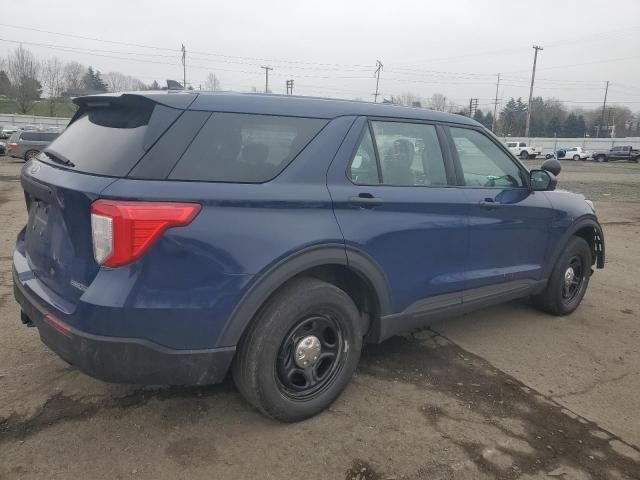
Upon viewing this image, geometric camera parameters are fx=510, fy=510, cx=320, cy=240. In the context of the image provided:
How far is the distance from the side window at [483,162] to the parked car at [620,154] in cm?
5336

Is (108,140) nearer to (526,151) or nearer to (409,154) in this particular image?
(409,154)

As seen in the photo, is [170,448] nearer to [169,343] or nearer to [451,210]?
[169,343]

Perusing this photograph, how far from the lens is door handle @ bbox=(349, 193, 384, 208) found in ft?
9.52

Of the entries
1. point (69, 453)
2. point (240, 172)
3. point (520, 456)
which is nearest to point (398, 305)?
point (520, 456)

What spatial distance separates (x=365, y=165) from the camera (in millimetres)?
3039

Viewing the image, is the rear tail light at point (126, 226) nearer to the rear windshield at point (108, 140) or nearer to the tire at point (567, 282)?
the rear windshield at point (108, 140)

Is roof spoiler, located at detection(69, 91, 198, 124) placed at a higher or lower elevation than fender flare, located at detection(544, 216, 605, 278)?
higher

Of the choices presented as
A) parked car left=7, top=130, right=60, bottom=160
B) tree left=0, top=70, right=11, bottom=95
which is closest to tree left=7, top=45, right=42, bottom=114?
tree left=0, top=70, right=11, bottom=95

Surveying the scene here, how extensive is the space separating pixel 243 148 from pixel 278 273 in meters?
0.66

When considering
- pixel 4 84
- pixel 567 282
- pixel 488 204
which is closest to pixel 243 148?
pixel 488 204

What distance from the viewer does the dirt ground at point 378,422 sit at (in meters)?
2.51

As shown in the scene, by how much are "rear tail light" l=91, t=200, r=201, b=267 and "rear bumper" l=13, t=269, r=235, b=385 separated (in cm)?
37

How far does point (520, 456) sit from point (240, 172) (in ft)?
6.78

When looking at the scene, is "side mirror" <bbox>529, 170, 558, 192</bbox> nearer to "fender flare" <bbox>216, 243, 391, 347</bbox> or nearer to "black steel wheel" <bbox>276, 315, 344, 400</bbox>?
"fender flare" <bbox>216, 243, 391, 347</bbox>
